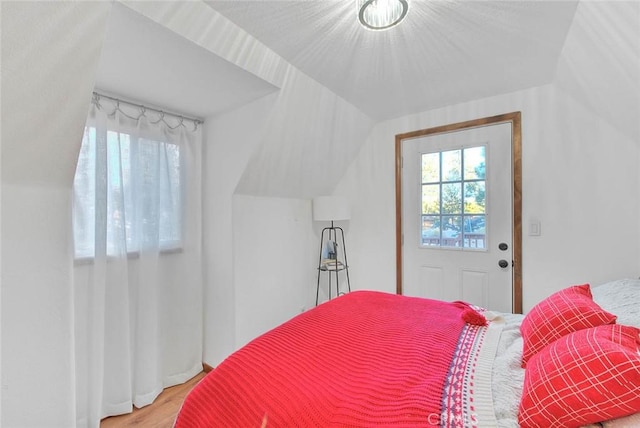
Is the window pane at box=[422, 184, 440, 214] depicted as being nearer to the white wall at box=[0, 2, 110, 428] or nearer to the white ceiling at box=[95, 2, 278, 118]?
the white ceiling at box=[95, 2, 278, 118]

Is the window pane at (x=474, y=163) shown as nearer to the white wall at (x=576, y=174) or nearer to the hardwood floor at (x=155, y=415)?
the white wall at (x=576, y=174)

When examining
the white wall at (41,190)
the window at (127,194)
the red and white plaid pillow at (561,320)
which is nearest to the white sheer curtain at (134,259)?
the window at (127,194)

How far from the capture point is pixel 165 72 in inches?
64.9

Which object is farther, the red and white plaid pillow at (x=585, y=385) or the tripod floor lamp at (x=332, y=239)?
the tripod floor lamp at (x=332, y=239)

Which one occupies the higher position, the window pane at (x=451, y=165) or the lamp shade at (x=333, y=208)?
the window pane at (x=451, y=165)

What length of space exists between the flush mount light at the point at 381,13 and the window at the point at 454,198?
1.54 m

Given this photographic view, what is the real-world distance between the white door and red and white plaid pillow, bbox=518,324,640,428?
1492 millimetres

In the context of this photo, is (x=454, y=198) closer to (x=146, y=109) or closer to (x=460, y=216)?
(x=460, y=216)

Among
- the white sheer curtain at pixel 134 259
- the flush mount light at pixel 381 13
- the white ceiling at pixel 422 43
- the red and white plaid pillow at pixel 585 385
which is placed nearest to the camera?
the red and white plaid pillow at pixel 585 385

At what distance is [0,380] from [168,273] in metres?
1.05

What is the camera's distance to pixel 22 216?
4.25ft

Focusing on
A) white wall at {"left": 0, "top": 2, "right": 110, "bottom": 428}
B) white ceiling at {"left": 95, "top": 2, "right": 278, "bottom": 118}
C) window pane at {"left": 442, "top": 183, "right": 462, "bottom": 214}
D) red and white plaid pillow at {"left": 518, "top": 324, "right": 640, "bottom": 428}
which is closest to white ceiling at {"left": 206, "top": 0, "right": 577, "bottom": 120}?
white ceiling at {"left": 95, "top": 2, "right": 278, "bottom": 118}

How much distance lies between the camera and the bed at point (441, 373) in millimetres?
796

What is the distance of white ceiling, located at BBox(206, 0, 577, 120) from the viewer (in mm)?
1331
